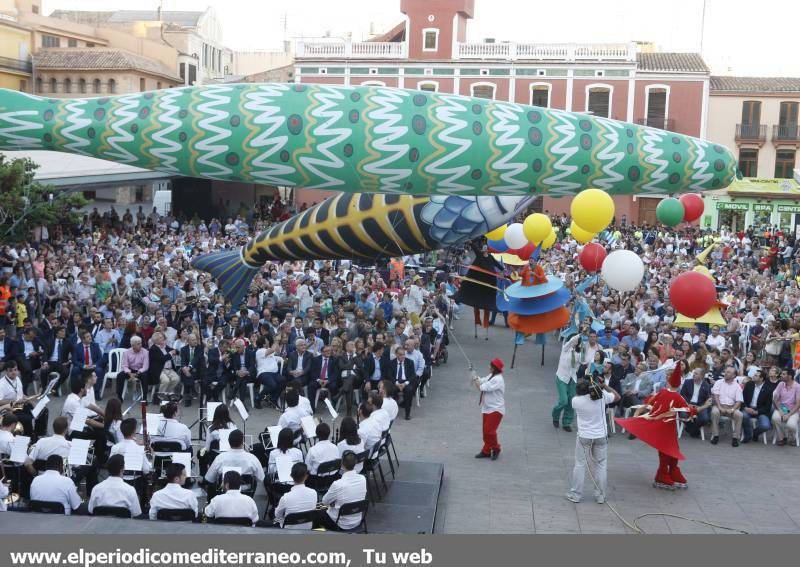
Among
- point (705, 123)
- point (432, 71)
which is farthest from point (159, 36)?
point (705, 123)

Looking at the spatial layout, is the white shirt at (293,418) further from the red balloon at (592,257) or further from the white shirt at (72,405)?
the red balloon at (592,257)

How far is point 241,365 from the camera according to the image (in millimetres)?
12703

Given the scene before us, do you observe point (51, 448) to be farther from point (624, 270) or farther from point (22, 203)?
point (22, 203)

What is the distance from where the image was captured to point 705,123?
40656mm

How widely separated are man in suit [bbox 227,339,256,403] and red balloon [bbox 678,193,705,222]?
6.75 meters

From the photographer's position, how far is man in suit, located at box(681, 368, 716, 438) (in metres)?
11.7

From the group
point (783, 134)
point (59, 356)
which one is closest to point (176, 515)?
point (59, 356)

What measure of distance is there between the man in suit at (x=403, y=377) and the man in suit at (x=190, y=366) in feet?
9.25

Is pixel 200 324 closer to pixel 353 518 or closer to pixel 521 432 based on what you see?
pixel 521 432

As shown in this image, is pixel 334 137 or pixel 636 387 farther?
pixel 636 387

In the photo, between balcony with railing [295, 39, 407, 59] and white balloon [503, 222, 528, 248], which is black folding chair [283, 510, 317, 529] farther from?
balcony with railing [295, 39, 407, 59]

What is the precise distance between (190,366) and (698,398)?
738cm

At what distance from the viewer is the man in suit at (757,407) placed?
11568 millimetres

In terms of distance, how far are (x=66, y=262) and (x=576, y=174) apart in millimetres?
12118
